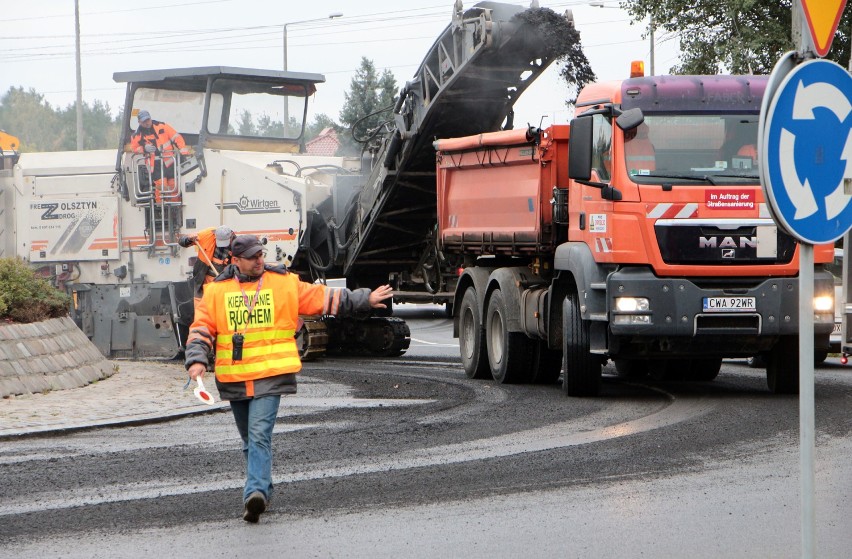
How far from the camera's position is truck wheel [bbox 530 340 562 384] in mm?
15797

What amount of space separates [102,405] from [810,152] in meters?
9.34

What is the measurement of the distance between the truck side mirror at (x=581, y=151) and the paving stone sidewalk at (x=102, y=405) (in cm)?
406

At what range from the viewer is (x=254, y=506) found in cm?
770

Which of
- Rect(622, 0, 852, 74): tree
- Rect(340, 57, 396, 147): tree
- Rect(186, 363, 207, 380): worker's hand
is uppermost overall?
Rect(340, 57, 396, 147): tree

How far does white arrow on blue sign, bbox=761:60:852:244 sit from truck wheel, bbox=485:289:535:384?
1045 cm

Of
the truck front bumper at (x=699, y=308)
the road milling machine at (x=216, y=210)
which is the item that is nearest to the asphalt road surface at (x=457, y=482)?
the truck front bumper at (x=699, y=308)

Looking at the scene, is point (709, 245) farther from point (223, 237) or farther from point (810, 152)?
point (810, 152)

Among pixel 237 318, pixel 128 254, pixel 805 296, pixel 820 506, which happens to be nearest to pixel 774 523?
pixel 820 506

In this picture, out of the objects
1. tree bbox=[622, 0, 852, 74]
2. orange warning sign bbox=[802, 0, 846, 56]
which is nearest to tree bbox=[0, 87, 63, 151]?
tree bbox=[622, 0, 852, 74]

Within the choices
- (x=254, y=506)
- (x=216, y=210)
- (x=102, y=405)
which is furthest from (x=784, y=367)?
(x=216, y=210)

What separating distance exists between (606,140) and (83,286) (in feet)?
33.8

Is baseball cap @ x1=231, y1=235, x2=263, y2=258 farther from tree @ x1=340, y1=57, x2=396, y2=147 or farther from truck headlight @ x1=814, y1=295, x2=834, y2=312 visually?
tree @ x1=340, y1=57, x2=396, y2=147

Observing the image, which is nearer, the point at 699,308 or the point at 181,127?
the point at 699,308

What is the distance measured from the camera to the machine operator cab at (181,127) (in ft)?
66.7
